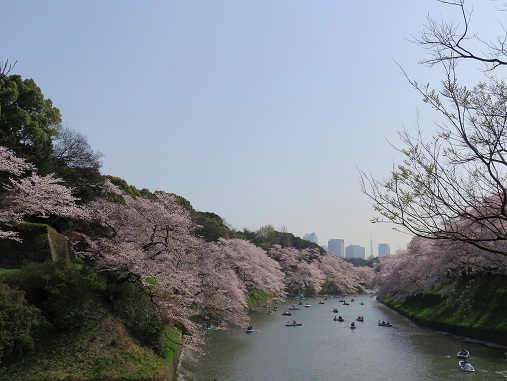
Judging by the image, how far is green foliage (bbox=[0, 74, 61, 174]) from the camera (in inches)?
968

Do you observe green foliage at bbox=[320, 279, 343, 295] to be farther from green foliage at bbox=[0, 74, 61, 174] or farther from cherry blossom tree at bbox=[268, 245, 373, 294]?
green foliage at bbox=[0, 74, 61, 174]

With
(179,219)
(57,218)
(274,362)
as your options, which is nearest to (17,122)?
(57,218)

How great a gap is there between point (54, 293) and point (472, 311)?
28952 mm

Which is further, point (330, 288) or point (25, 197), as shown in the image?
point (330, 288)

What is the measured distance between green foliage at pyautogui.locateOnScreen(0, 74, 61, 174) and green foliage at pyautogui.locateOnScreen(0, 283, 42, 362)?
11.6m

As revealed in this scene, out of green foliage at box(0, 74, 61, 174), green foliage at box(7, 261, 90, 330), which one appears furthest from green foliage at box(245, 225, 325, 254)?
green foliage at box(7, 261, 90, 330)

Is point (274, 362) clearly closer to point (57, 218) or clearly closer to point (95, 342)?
point (95, 342)

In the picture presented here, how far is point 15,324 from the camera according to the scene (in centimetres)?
1377

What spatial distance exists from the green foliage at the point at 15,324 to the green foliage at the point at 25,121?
38.1 feet

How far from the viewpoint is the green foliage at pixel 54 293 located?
15516 mm

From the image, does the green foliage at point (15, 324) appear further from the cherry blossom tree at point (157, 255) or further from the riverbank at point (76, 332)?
the cherry blossom tree at point (157, 255)

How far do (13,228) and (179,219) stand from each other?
733cm

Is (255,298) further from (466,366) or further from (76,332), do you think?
(76,332)

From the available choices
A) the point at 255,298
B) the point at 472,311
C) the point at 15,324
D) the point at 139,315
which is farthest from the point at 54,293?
the point at 255,298
